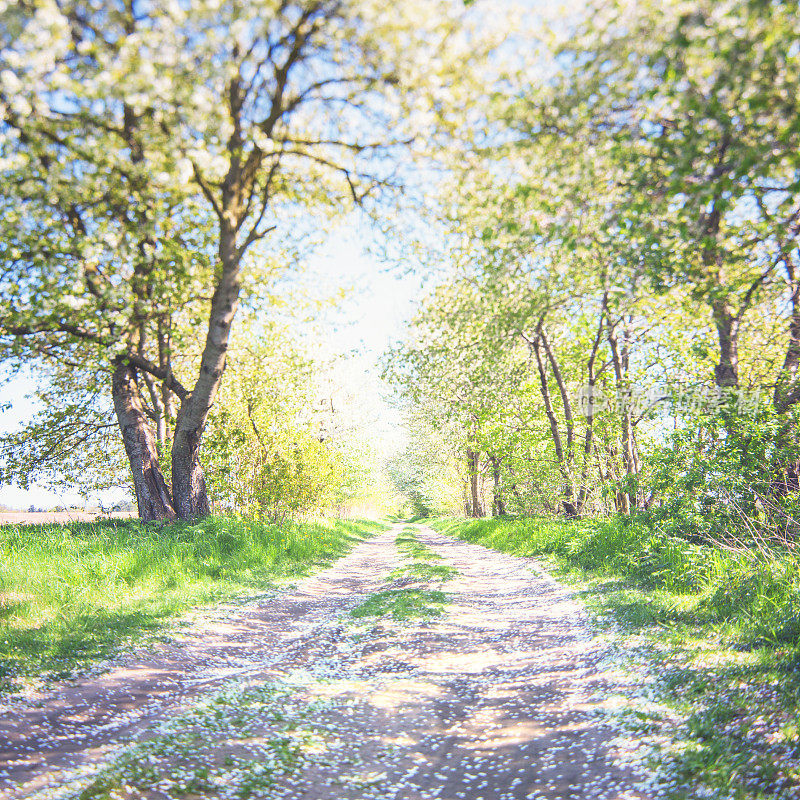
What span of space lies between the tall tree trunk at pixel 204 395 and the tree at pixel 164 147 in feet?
0.15

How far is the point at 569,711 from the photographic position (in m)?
5.19

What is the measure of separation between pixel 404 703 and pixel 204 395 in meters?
9.44

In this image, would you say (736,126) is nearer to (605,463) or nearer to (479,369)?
(479,369)

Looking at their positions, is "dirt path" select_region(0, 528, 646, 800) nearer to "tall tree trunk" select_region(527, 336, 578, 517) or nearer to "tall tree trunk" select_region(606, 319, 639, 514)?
"tall tree trunk" select_region(606, 319, 639, 514)

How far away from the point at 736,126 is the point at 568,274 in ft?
11.0

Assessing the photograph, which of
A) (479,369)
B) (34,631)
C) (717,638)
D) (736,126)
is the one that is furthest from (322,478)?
(736,126)

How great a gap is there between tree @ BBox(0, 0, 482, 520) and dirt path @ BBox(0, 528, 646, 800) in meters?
6.78

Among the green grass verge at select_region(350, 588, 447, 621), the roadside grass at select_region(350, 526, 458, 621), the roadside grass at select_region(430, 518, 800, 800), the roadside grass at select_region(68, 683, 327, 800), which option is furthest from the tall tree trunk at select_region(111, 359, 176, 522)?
the roadside grass at select_region(430, 518, 800, 800)

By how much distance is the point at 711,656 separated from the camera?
5703mm

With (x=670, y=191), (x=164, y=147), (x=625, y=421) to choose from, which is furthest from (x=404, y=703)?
(x=625, y=421)

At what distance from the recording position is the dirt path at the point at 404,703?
4066mm

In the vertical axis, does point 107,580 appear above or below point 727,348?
below

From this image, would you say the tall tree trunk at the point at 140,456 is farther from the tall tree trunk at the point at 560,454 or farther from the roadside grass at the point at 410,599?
the tall tree trunk at the point at 560,454

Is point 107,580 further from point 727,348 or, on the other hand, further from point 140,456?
point 727,348
